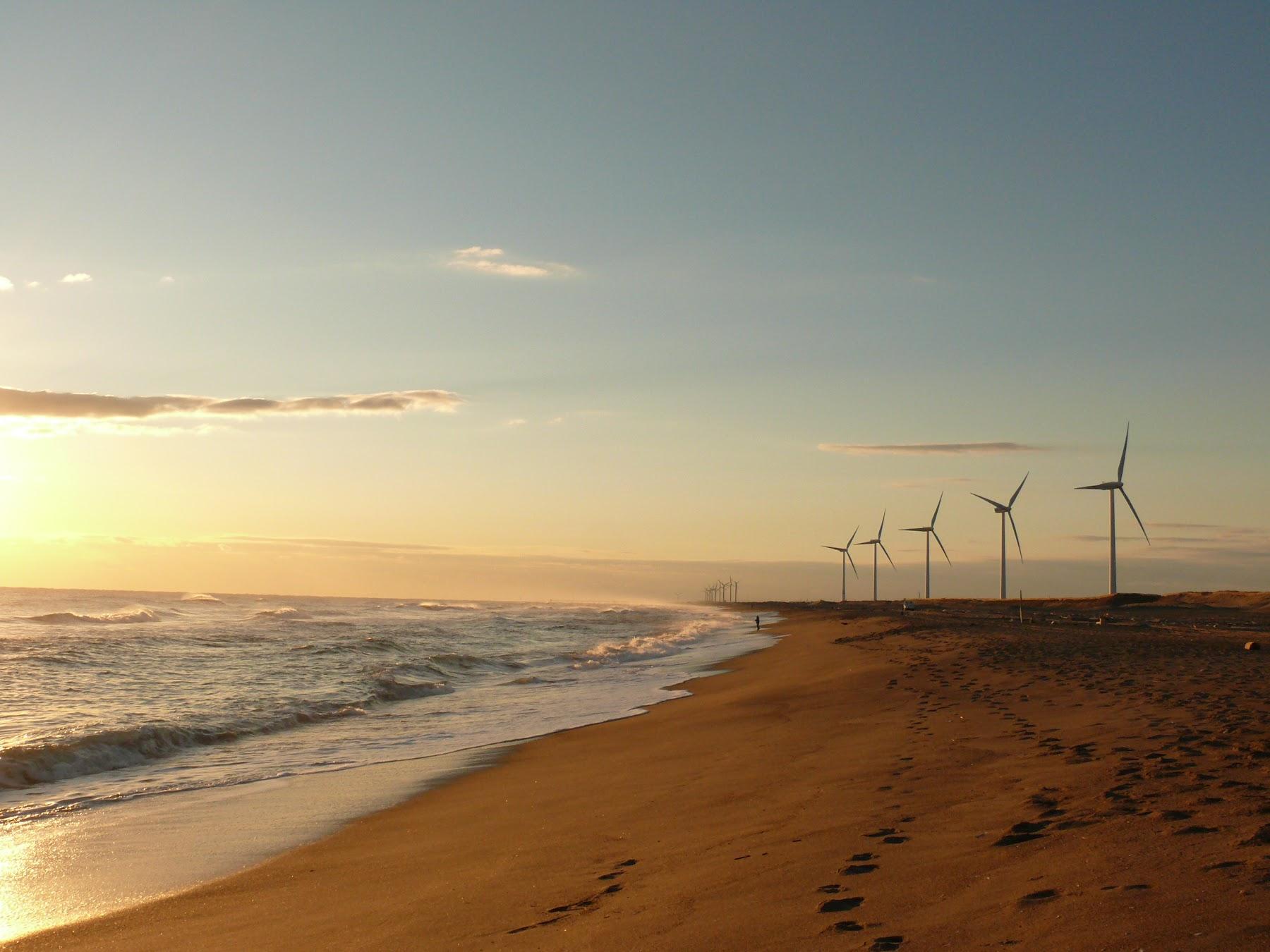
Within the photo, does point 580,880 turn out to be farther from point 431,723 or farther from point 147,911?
→ point 431,723

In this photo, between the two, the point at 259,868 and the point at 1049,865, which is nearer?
the point at 1049,865

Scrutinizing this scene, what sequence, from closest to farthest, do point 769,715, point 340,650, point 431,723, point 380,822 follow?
point 380,822
point 769,715
point 431,723
point 340,650

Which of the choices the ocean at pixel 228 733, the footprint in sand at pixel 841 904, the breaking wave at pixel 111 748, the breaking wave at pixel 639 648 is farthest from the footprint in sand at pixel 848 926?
the breaking wave at pixel 639 648

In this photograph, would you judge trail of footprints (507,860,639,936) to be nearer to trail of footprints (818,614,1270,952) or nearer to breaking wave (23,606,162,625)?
trail of footprints (818,614,1270,952)

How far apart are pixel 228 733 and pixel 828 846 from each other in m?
15.4

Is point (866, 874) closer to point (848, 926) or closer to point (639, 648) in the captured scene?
point (848, 926)

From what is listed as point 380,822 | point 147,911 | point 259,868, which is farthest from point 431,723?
point 147,911

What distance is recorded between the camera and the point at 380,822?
11578mm

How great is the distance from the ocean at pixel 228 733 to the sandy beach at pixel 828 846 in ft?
3.74

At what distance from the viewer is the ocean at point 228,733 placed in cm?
1036

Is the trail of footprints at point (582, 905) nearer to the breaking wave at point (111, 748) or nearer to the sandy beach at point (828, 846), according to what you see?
the sandy beach at point (828, 846)

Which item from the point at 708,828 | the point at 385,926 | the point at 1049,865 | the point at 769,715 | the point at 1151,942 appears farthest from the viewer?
the point at 769,715

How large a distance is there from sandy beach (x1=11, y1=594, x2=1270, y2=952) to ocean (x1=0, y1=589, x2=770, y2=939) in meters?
1.14

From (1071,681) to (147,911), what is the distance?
16755mm
